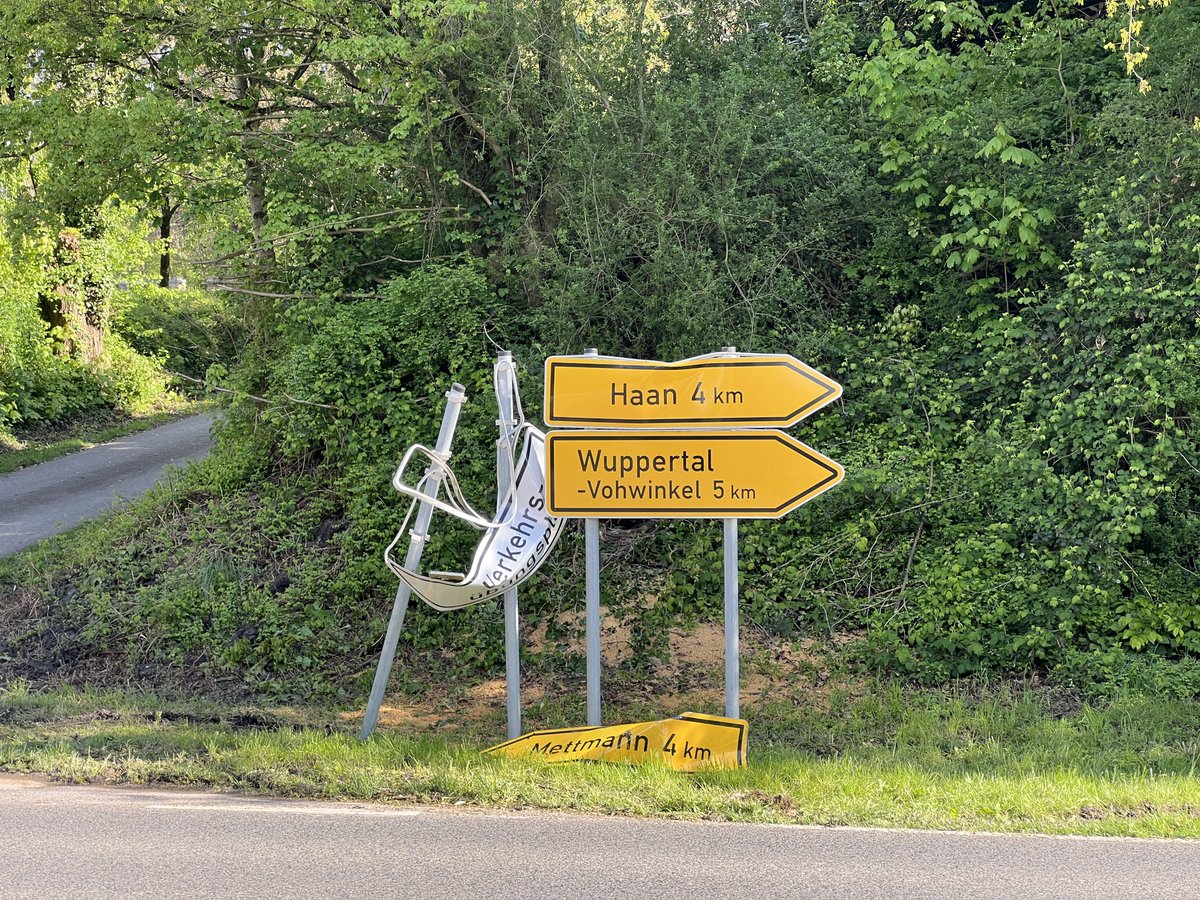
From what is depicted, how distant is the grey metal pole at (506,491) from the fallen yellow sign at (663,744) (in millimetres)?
456

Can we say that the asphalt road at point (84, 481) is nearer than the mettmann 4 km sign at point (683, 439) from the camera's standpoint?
No

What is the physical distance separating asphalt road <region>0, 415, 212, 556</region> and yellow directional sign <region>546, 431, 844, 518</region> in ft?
29.0

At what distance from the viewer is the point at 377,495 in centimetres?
1107

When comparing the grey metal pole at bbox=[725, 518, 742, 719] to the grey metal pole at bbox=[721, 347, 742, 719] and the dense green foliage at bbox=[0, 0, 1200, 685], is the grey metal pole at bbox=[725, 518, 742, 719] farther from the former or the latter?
the dense green foliage at bbox=[0, 0, 1200, 685]

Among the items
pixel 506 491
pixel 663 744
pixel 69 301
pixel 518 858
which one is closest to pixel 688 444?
pixel 506 491

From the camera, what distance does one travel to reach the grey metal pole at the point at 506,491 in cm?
734

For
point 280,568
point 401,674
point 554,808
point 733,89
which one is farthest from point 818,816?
point 733,89

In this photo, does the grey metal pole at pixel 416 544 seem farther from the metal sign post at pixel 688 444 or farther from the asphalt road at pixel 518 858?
the asphalt road at pixel 518 858

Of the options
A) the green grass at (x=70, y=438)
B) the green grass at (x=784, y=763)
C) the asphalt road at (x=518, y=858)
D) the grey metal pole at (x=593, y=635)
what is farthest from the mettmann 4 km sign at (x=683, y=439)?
the green grass at (x=70, y=438)

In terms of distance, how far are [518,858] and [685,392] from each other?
10.00 ft

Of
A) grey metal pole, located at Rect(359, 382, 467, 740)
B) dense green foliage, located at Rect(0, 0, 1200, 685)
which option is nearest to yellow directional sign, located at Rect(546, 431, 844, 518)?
grey metal pole, located at Rect(359, 382, 467, 740)

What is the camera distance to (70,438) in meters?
20.8

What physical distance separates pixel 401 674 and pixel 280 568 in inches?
84.1

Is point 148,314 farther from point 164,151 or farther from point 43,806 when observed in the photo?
point 43,806
